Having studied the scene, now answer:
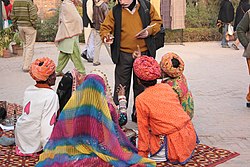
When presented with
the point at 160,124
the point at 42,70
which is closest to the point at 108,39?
the point at 42,70

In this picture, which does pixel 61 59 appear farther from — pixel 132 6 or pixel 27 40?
pixel 132 6

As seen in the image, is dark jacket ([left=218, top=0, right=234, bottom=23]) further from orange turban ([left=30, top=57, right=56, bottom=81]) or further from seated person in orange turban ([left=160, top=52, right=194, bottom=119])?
orange turban ([left=30, top=57, right=56, bottom=81])

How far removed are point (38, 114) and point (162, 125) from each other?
1.30 m

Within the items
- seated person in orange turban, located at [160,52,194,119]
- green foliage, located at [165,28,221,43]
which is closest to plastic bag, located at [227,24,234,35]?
green foliage, located at [165,28,221,43]

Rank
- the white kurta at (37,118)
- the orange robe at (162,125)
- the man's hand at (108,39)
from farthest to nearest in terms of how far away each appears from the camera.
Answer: the man's hand at (108,39) < the white kurta at (37,118) < the orange robe at (162,125)

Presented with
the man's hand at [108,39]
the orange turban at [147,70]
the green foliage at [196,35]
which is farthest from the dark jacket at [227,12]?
the orange turban at [147,70]

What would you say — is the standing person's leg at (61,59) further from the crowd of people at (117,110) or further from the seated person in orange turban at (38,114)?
the seated person in orange turban at (38,114)

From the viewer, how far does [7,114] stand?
6840 millimetres

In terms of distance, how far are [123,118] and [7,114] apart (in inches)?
95.8

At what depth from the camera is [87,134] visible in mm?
4328

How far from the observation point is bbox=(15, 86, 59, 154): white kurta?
5.08 metres

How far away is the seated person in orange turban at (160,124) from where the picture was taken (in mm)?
4832

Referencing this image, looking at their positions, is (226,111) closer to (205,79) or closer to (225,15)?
(205,79)

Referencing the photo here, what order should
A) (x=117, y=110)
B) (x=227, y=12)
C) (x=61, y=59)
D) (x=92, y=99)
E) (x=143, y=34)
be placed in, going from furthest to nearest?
(x=227, y=12) < (x=61, y=59) < (x=143, y=34) < (x=117, y=110) < (x=92, y=99)
